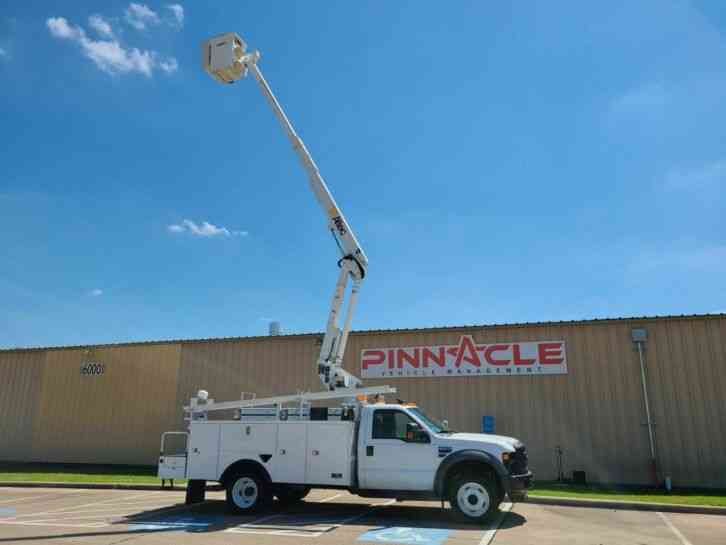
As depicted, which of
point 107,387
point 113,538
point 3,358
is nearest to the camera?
point 113,538

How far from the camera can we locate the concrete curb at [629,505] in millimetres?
11562

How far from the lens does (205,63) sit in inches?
527

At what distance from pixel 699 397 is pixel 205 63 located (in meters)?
15.3

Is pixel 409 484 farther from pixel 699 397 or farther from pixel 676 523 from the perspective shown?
pixel 699 397

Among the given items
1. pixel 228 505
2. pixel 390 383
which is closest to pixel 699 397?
pixel 390 383

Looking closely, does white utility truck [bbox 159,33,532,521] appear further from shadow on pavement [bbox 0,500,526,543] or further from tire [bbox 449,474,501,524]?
shadow on pavement [bbox 0,500,526,543]

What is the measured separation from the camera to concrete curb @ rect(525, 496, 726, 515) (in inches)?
455

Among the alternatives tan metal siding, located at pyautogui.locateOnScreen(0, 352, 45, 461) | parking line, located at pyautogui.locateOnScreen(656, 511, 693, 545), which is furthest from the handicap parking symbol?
tan metal siding, located at pyautogui.locateOnScreen(0, 352, 45, 461)

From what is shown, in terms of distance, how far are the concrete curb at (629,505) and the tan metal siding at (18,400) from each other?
20.0 meters

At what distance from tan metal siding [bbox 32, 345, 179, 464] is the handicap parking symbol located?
45.8ft

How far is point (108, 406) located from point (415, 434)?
1582 centimetres

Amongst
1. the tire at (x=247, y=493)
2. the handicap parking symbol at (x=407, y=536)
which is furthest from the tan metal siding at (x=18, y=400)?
the handicap parking symbol at (x=407, y=536)

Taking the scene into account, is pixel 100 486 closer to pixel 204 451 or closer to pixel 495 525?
pixel 204 451

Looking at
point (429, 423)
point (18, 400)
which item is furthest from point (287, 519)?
point (18, 400)
